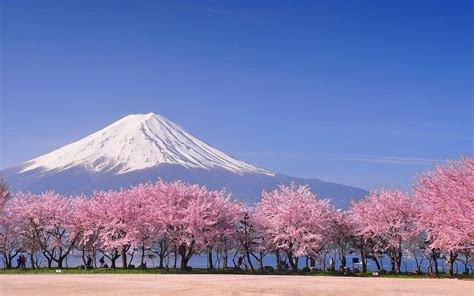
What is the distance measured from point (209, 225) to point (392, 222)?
1469cm

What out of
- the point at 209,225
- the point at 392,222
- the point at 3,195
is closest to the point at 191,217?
the point at 209,225

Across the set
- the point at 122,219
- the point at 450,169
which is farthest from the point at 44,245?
the point at 450,169

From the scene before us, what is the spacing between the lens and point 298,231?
45344 mm

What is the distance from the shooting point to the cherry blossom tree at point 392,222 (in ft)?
149

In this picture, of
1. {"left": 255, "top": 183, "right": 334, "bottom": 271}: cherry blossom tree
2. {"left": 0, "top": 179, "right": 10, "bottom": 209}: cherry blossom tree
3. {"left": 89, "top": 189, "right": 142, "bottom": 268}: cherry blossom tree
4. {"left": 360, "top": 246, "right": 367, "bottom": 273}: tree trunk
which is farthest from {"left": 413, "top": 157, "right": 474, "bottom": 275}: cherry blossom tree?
{"left": 0, "top": 179, "right": 10, "bottom": 209}: cherry blossom tree

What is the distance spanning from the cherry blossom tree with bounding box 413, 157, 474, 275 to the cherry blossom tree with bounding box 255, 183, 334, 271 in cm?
907

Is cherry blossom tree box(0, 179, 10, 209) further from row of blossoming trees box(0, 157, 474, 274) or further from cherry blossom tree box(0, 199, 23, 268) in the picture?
cherry blossom tree box(0, 199, 23, 268)

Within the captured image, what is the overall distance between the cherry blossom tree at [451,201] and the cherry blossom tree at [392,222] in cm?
503

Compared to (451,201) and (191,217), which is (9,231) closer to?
(191,217)

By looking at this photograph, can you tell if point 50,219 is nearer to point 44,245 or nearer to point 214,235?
point 44,245

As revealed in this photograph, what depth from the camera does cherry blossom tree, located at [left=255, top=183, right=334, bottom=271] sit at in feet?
149

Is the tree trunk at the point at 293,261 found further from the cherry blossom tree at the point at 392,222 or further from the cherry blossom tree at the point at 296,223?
the cherry blossom tree at the point at 392,222

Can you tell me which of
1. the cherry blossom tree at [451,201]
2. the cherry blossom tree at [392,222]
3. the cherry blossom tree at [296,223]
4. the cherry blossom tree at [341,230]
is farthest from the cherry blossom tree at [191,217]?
the cherry blossom tree at [451,201]

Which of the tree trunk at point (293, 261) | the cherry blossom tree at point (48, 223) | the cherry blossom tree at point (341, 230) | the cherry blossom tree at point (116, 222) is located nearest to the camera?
the cherry blossom tree at point (116, 222)
